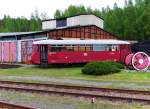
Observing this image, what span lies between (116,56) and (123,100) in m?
27.9

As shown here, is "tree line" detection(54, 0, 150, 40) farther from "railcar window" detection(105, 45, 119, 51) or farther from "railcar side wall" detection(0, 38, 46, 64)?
"railcar window" detection(105, 45, 119, 51)

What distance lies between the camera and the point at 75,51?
138 feet

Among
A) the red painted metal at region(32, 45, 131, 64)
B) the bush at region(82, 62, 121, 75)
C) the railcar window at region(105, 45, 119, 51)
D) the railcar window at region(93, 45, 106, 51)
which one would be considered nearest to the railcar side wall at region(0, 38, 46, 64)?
the red painted metal at region(32, 45, 131, 64)

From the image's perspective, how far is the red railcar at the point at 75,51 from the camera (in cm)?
4059

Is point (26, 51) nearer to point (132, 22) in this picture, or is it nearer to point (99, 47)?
point (99, 47)

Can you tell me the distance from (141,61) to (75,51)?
915cm

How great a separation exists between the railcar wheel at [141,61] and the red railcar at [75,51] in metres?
8.54

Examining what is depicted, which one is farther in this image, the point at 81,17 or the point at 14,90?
the point at 81,17

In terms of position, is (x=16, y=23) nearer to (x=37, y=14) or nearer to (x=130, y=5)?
(x=37, y=14)

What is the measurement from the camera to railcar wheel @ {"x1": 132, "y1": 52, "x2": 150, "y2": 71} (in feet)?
114

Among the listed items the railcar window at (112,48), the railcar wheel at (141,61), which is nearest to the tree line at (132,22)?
the railcar window at (112,48)

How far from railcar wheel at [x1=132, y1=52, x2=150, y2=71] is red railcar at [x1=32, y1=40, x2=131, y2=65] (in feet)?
28.0

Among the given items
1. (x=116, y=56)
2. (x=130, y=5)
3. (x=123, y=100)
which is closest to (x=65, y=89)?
(x=123, y=100)

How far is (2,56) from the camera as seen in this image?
57219 mm
